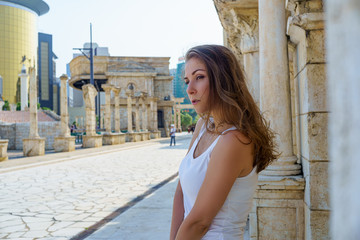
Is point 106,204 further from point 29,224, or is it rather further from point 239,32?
point 239,32

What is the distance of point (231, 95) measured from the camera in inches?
57.4

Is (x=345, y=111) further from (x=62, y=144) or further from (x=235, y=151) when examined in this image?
(x=62, y=144)

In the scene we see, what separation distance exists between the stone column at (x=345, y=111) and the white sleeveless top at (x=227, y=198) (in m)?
0.97

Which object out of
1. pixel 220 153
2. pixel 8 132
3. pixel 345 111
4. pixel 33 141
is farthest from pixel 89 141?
pixel 345 111

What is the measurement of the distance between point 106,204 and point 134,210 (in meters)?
0.76

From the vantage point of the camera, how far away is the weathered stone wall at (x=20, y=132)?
67.2 feet

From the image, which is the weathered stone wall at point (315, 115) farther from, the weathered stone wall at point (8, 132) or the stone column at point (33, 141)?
the weathered stone wall at point (8, 132)

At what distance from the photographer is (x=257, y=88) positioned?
5.73 metres

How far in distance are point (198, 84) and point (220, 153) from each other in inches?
15.8

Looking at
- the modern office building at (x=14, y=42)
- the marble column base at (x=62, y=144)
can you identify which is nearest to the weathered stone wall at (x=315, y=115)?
the marble column base at (x=62, y=144)

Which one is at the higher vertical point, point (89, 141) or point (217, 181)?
point (217, 181)

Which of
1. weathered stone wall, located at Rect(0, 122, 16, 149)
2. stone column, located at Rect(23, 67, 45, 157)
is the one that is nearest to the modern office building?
weathered stone wall, located at Rect(0, 122, 16, 149)

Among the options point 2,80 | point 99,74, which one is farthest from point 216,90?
point 2,80

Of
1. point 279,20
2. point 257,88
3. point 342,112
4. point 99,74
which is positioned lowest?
point 342,112
